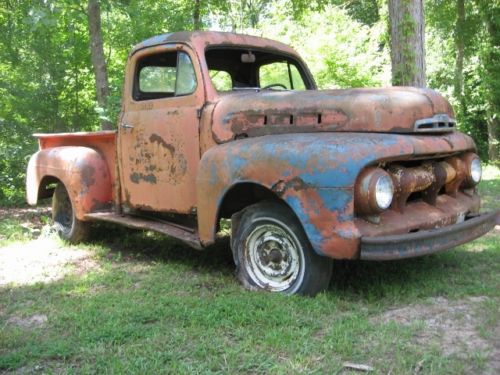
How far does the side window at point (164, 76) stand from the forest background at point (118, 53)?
8.23ft

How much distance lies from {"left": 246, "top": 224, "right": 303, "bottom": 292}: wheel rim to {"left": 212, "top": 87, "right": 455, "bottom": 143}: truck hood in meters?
0.80

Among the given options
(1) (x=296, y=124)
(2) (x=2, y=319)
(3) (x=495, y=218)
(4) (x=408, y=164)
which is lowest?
(2) (x=2, y=319)

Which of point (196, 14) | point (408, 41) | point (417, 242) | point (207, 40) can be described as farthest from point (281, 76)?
point (196, 14)

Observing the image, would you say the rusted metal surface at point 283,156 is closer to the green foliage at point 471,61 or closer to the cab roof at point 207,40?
the cab roof at point 207,40

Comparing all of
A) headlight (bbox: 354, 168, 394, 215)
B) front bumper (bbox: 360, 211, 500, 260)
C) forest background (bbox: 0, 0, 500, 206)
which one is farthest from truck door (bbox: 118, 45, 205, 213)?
forest background (bbox: 0, 0, 500, 206)

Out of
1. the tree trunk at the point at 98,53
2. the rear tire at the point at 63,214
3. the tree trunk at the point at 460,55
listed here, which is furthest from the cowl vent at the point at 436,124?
the tree trunk at the point at 460,55

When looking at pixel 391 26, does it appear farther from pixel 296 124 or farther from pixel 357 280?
pixel 357 280

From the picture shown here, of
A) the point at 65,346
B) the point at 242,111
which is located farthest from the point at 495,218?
the point at 65,346

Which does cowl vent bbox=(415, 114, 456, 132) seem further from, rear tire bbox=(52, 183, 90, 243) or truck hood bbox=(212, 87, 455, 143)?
rear tire bbox=(52, 183, 90, 243)

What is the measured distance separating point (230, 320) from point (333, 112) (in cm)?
166

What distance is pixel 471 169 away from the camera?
14.5 feet

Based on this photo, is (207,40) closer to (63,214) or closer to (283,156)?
(283,156)

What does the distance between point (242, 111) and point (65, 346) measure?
86.1 inches

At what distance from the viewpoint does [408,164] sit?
3979mm
